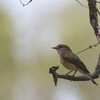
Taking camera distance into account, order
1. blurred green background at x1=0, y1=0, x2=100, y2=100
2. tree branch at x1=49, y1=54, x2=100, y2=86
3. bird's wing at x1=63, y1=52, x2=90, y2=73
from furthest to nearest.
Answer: blurred green background at x1=0, y1=0, x2=100, y2=100 < bird's wing at x1=63, y1=52, x2=90, y2=73 < tree branch at x1=49, y1=54, x2=100, y2=86

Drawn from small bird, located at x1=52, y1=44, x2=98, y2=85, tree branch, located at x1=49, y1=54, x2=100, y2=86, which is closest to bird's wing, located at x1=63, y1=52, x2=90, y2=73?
small bird, located at x1=52, y1=44, x2=98, y2=85

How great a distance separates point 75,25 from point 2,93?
1.30 m

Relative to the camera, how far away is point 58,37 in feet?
23.4

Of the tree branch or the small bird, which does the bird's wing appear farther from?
the tree branch

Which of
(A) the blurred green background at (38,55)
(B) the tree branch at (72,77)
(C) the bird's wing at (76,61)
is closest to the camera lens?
(B) the tree branch at (72,77)

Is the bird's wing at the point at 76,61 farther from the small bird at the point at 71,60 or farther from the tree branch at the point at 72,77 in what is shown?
the tree branch at the point at 72,77

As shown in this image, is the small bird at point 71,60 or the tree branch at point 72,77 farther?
the small bird at point 71,60

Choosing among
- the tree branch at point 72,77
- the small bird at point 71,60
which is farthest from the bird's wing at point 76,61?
the tree branch at point 72,77

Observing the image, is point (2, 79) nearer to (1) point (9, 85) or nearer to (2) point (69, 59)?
(1) point (9, 85)

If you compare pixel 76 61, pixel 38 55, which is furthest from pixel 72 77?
pixel 38 55

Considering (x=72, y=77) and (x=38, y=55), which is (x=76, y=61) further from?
(x=38, y=55)

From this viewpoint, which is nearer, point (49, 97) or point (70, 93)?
point (70, 93)

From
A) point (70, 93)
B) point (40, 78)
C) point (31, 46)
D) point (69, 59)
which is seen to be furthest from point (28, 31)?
point (69, 59)

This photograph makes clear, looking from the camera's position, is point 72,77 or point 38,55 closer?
point 72,77
